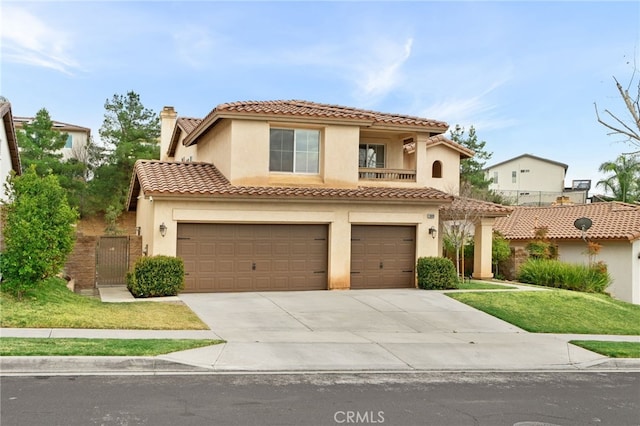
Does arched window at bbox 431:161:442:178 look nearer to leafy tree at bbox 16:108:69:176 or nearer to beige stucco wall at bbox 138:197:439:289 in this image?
beige stucco wall at bbox 138:197:439:289

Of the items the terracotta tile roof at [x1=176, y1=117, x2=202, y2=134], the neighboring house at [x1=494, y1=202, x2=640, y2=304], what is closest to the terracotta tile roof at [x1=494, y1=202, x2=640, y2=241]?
the neighboring house at [x1=494, y1=202, x2=640, y2=304]

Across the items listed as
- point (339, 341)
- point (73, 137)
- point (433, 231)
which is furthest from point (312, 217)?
point (73, 137)

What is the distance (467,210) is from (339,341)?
12.4 metres

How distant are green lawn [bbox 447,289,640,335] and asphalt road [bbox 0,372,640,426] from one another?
6182 millimetres

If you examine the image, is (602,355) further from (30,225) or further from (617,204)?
(617,204)

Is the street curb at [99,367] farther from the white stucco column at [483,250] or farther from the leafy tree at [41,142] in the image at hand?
the leafy tree at [41,142]

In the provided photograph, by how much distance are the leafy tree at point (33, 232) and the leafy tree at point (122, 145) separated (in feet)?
97.9

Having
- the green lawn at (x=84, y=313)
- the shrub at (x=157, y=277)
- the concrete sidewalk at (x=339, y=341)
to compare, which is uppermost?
the shrub at (x=157, y=277)

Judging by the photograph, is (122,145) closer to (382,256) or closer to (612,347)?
(382,256)

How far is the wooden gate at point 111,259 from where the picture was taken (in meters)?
22.1

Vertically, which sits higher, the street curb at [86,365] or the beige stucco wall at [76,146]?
the beige stucco wall at [76,146]

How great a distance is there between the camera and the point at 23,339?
11.4 meters

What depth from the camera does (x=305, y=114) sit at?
68.2 feet

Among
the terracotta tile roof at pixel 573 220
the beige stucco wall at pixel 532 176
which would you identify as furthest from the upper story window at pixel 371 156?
the beige stucco wall at pixel 532 176
